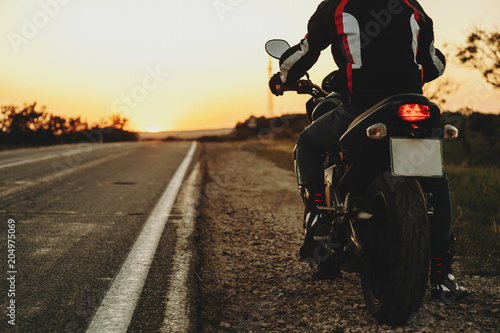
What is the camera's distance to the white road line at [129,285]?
2.21 metres

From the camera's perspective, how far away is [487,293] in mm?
2664

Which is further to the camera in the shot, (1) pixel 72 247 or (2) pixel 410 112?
(1) pixel 72 247

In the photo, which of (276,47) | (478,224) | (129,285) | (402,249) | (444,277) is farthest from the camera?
(478,224)

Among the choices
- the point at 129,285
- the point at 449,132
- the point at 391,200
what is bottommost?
the point at 129,285

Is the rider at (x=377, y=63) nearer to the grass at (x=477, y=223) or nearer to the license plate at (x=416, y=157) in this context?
the license plate at (x=416, y=157)

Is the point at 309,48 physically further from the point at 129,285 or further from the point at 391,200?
the point at 129,285

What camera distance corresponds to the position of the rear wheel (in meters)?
2.09

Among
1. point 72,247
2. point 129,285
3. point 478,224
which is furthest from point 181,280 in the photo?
point 478,224

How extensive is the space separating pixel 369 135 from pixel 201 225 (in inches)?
106

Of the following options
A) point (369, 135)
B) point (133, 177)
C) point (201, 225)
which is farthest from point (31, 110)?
point (369, 135)

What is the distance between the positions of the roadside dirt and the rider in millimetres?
236

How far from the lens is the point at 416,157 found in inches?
82.7

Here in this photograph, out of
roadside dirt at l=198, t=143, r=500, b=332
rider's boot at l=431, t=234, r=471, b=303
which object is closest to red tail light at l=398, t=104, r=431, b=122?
rider's boot at l=431, t=234, r=471, b=303

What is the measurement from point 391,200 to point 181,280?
4.80 feet
